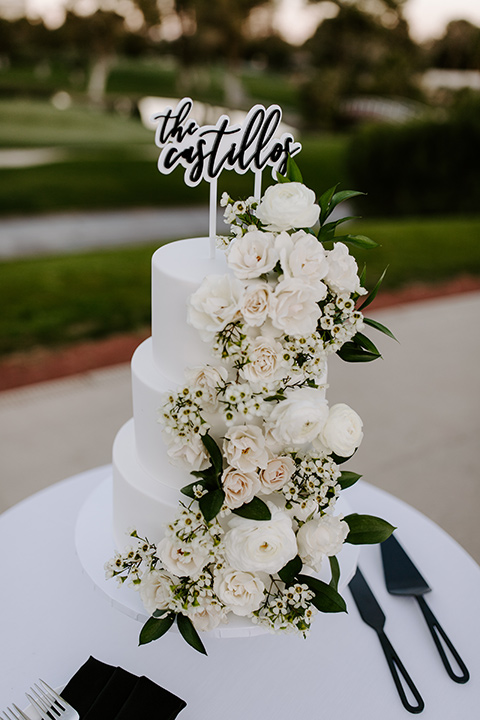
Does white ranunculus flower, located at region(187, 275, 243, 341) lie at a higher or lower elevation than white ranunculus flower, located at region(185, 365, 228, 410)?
higher

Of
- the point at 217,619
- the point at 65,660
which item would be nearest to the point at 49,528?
the point at 65,660

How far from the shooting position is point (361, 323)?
1.26 metres

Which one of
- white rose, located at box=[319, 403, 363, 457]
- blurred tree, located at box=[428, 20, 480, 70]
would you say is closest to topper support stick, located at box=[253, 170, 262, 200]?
white rose, located at box=[319, 403, 363, 457]

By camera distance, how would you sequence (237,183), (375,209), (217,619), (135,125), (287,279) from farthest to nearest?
(135,125) → (237,183) → (375,209) → (217,619) → (287,279)

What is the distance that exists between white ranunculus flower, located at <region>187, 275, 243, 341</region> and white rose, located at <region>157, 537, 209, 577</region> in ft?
1.37

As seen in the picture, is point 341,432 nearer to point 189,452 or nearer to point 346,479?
Result: point 346,479

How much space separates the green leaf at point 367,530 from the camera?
1.37 metres

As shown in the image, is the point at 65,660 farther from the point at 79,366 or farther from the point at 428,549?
the point at 79,366

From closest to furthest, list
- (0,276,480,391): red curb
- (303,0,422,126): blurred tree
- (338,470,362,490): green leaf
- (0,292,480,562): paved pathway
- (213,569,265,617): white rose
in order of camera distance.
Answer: (213,569,265,617): white rose < (338,470,362,490): green leaf < (0,292,480,562): paved pathway < (0,276,480,391): red curb < (303,0,422,126): blurred tree

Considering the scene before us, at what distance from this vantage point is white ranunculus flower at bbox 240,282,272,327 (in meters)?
1.16

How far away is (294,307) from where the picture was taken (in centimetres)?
117

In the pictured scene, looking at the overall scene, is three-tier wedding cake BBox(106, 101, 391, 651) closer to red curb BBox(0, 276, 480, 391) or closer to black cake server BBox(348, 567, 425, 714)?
black cake server BBox(348, 567, 425, 714)

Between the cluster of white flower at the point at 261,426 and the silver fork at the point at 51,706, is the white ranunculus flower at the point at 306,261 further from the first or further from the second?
the silver fork at the point at 51,706

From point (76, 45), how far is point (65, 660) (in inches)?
959
